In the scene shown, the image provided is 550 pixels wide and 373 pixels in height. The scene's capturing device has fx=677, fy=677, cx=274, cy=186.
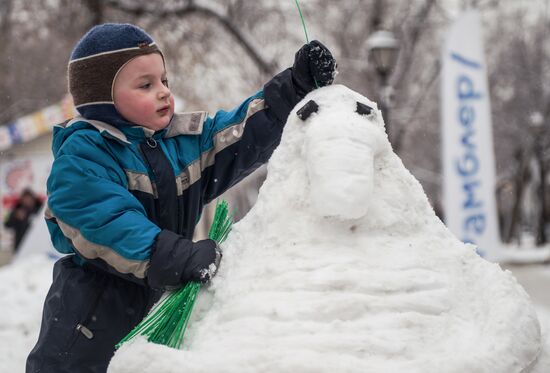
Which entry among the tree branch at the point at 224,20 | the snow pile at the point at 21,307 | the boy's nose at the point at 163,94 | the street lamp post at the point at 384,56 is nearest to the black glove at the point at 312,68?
the boy's nose at the point at 163,94

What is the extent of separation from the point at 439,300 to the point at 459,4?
19.0 metres

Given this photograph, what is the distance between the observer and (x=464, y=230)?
32.6 feet

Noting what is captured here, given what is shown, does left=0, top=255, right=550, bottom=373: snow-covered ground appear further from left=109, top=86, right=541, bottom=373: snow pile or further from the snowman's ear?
the snowman's ear

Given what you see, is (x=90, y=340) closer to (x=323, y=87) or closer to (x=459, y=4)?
(x=323, y=87)

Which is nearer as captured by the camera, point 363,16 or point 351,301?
point 351,301

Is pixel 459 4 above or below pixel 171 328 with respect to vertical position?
above

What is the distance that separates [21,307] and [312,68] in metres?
6.15

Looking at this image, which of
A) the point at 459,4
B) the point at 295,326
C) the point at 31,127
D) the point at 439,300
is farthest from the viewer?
the point at 459,4

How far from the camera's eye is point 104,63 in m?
2.33

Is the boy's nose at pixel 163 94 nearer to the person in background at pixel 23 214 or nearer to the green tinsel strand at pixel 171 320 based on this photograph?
the green tinsel strand at pixel 171 320

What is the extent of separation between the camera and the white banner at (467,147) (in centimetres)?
995

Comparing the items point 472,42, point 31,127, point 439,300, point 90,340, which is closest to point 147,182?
point 90,340

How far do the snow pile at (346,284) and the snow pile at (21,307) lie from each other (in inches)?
138

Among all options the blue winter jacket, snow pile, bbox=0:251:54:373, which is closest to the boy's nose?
the blue winter jacket
